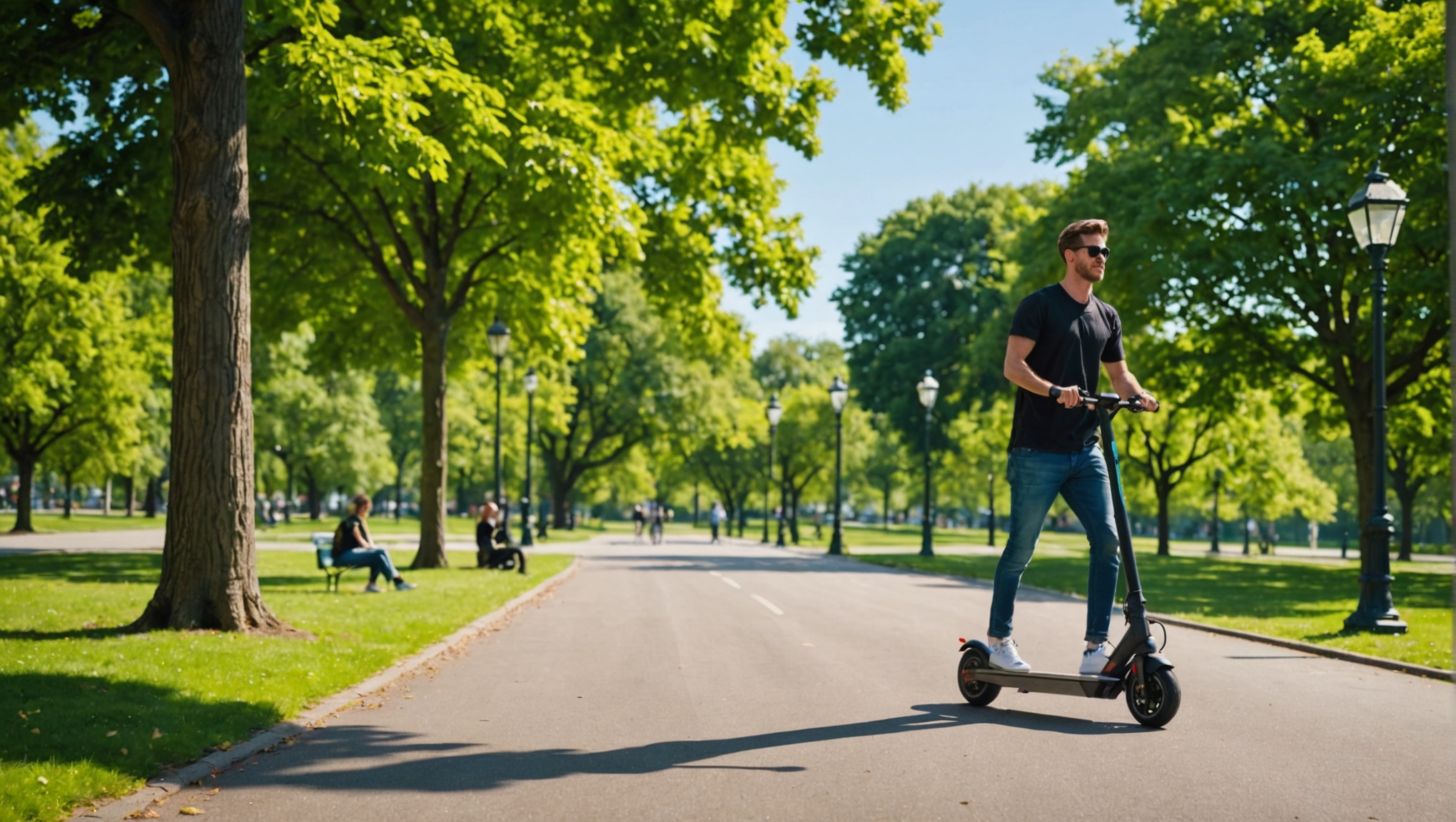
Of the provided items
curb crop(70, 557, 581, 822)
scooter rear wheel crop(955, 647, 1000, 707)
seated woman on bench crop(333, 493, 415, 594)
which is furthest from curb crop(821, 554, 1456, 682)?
seated woman on bench crop(333, 493, 415, 594)

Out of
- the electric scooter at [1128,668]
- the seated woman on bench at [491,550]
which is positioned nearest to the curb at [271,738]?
the electric scooter at [1128,668]

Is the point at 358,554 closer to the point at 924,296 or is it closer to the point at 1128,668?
the point at 1128,668

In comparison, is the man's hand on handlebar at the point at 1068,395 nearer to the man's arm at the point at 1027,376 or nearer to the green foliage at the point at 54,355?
the man's arm at the point at 1027,376

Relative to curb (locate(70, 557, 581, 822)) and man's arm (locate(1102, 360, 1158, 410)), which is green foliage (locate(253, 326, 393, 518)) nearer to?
curb (locate(70, 557, 581, 822))

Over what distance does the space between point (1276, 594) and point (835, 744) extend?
14899 mm

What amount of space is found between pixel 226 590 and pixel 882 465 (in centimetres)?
6328

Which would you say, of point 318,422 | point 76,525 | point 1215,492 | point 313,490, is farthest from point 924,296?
point 313,490

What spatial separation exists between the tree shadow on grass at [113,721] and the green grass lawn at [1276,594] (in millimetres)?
8699

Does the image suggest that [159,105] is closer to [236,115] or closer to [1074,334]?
[236,115]

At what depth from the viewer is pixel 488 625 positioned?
1235 centimetres

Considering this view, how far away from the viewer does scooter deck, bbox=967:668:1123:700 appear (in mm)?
6203

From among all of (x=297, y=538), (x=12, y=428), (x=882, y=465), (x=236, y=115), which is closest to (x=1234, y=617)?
(x=236, y=115)

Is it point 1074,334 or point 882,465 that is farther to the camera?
point 882,465

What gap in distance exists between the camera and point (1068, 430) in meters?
6.31
